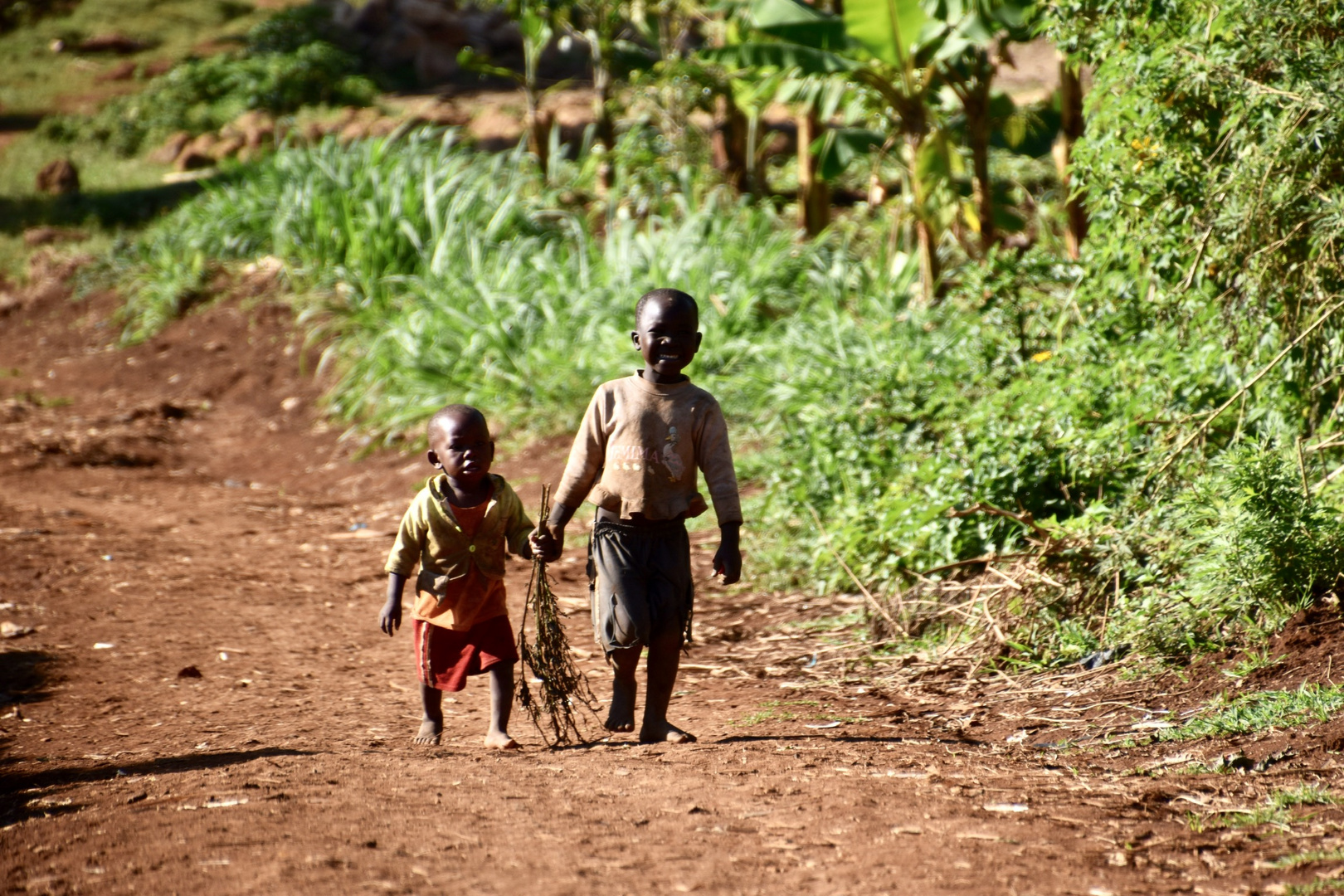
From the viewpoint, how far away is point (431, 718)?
12.8 feet

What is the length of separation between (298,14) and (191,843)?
2168 cm

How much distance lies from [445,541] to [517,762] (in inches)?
27.5

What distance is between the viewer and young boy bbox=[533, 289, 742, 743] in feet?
11.8

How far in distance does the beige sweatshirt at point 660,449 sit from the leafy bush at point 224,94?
1646cm

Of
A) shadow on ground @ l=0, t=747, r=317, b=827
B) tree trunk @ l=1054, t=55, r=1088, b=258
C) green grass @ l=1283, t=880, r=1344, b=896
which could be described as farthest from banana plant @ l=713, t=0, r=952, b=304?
green grass @ l=1283, t=880, r=1344, b=896

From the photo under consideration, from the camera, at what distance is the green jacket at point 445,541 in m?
3.71

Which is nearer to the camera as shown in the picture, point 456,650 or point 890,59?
point 456,650

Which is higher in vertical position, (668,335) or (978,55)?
(978,55)

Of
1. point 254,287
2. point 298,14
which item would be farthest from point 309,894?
point 298,14

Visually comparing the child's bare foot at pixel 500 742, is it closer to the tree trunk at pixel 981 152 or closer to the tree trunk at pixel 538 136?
the tree trunk at pixel 981 152

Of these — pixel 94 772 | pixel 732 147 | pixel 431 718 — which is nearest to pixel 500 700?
pixel 431 718

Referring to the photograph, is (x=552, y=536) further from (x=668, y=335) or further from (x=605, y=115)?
(x=605, y=115)

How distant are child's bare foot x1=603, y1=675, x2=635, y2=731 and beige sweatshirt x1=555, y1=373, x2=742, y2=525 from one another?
56cm

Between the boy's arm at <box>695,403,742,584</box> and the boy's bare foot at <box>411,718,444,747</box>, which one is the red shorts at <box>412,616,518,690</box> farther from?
the boy's arm at <box>695,403,742,584</box>
